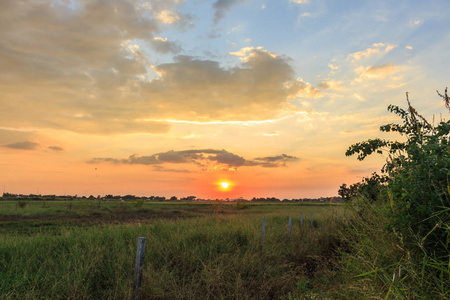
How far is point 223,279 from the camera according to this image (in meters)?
7.91

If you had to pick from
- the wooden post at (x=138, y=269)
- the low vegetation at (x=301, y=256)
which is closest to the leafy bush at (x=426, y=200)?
the low vegetation at (x=301, y=256)

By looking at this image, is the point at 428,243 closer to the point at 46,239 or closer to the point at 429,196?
the point at 429,196

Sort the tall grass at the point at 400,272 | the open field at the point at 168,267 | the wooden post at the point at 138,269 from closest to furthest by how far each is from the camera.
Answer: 1. the tall grass at the point at 400,272
2. the wooden post at the point at 138,269
3. the open field at the point at 168,267

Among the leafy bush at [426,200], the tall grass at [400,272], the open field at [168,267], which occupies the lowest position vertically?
the open field at [168,267]

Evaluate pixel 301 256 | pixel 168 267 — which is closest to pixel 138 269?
pixel 168 267

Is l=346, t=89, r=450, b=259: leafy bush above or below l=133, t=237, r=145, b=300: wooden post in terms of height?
above

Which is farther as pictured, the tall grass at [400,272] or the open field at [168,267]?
the open field at [168,267]

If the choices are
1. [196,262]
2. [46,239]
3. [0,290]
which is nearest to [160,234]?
[196,262]

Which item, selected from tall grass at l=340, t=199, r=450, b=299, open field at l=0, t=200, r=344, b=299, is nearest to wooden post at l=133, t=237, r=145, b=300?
open field at l=0, t=200, r=344, b=299

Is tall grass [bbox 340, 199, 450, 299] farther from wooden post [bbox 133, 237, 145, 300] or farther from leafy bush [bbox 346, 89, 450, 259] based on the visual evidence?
wooden post [bbox 133, 237, 145, 300]

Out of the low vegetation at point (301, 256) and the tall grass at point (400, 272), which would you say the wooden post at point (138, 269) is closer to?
the low vegetation at point (301, 256)

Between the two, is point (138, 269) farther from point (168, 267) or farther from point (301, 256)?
point (301, 256)

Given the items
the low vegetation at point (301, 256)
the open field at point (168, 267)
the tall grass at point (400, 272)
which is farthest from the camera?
the open field at point (168, 267)

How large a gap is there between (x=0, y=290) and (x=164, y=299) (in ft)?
12.0
